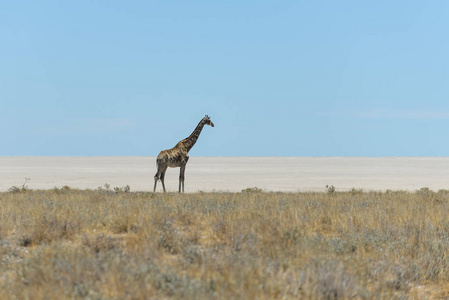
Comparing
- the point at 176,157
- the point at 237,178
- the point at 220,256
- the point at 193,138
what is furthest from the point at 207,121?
the point at 237,178

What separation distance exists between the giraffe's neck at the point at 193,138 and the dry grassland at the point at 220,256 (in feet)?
36.3

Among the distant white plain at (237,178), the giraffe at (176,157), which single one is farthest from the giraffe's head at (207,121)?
the distant white plain at (237,178)

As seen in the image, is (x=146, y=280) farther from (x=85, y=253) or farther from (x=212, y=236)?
(x=212, y=236)

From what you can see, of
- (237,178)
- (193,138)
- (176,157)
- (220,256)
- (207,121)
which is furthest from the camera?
(237,178)

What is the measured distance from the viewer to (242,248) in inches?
290

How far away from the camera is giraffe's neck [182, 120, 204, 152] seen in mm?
22219

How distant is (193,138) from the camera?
73.7 ft

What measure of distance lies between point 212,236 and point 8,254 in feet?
11.5

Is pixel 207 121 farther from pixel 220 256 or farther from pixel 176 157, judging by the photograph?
pixel 220 256

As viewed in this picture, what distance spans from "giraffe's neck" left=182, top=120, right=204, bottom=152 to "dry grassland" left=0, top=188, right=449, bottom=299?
11049 mm

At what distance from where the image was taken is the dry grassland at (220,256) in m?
5.86

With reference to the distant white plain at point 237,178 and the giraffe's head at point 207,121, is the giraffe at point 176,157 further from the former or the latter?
the distant white plain at point 237,178

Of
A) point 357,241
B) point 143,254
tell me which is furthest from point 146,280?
point 357,241

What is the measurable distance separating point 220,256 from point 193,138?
616 inches
